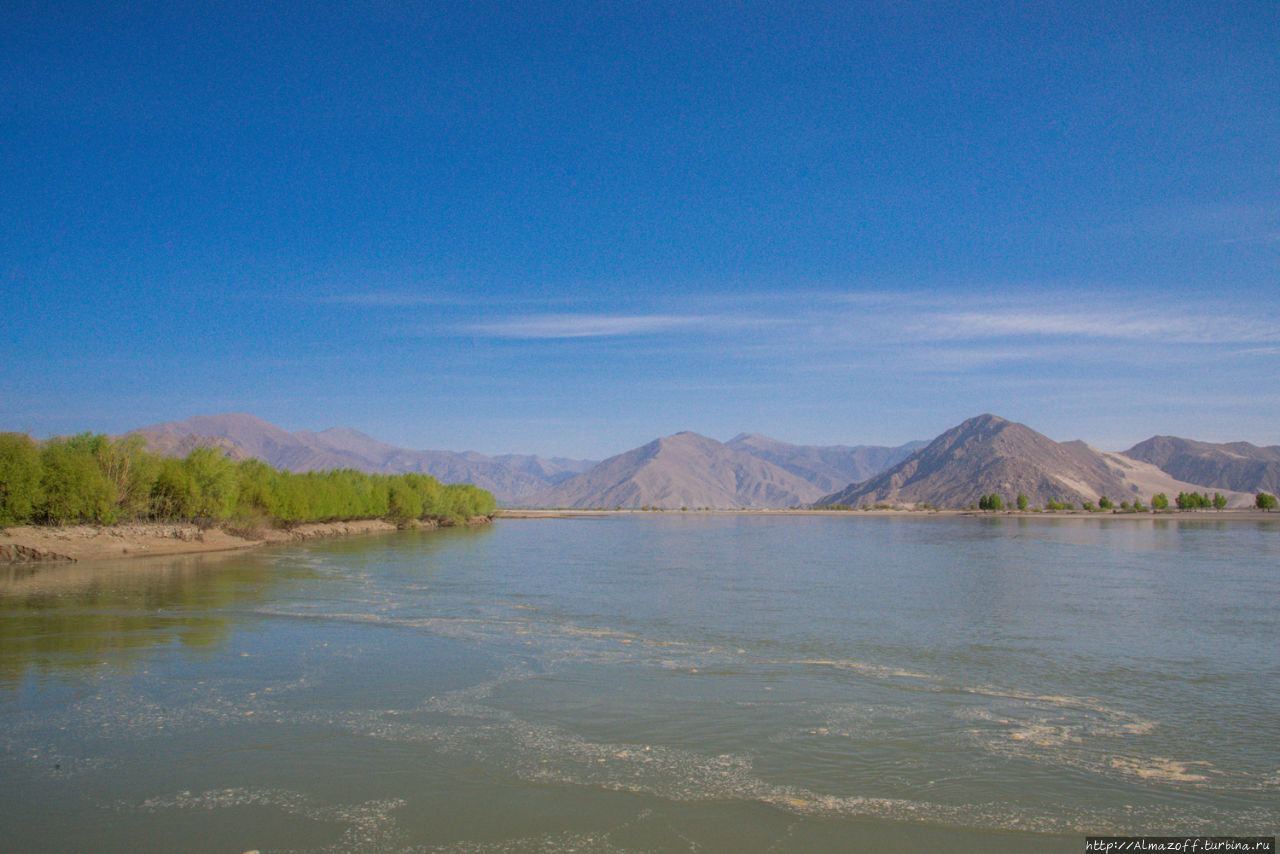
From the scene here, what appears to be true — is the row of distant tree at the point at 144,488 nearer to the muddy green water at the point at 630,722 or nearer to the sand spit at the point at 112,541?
the sand spit at the point at 112,541

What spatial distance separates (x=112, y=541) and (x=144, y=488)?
9013mm

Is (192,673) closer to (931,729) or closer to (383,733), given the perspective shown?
(383,733)

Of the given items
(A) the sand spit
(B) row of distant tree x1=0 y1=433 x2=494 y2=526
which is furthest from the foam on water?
(B) row of distant tree x1=0 y1=433 x2=494 y2=526

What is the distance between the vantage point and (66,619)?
2911 centimetres

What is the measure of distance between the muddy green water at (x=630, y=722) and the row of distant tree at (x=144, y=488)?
26.1 m

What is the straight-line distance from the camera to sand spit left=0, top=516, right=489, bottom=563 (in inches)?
2133

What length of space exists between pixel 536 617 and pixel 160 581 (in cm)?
2444

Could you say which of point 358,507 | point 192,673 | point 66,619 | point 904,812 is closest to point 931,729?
point 904,812

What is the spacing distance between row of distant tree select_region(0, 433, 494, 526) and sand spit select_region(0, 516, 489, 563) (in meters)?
1.63

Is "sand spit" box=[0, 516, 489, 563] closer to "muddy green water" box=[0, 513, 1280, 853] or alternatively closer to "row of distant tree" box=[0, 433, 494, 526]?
"row of distant tree" box=[0, 433, 494, 526]

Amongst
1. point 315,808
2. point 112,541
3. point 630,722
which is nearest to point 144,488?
point 112,541

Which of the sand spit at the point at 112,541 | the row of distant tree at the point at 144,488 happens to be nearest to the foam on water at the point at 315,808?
the sand spit at the point at 112,541

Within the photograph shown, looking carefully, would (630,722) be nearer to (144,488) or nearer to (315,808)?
(315,808)

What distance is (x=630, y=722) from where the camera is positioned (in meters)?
16.3
